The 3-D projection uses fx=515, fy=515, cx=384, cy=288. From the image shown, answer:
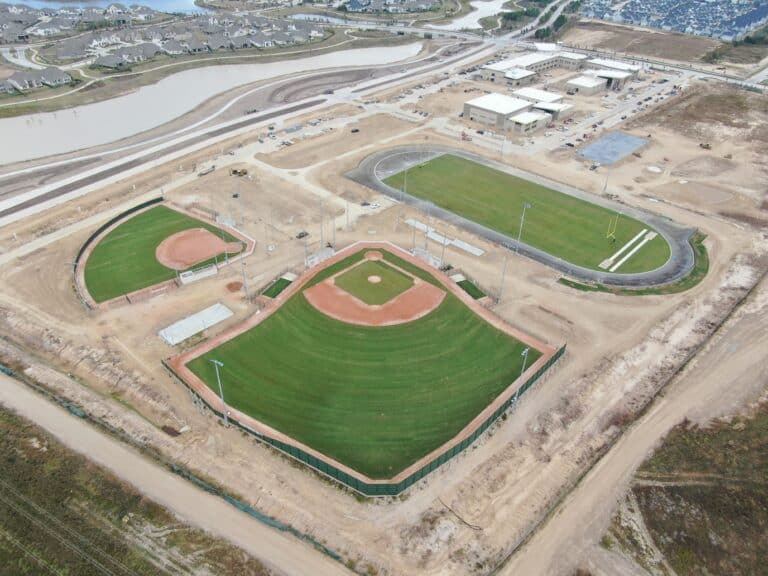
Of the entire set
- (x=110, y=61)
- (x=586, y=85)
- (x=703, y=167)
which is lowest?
(x=703, y=167)

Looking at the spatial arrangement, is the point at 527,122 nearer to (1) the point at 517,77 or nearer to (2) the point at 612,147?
(2) the point at 612,147

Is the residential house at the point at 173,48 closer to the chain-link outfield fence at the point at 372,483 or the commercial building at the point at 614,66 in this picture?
the commercial building at the point at 614,66

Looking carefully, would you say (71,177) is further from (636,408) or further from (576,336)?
(636,408)

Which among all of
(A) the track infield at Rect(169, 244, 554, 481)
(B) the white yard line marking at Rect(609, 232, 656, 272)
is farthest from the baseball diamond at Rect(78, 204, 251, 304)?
(B) the white yard line marking at Rect(609, 232, 656, 272)

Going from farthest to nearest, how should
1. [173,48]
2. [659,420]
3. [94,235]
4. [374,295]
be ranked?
[173,48] → [94,235] → [374,295] → [659,420]

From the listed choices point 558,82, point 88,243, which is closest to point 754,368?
point 88,243

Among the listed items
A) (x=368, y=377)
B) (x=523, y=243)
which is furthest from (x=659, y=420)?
(x=523, y=243)
